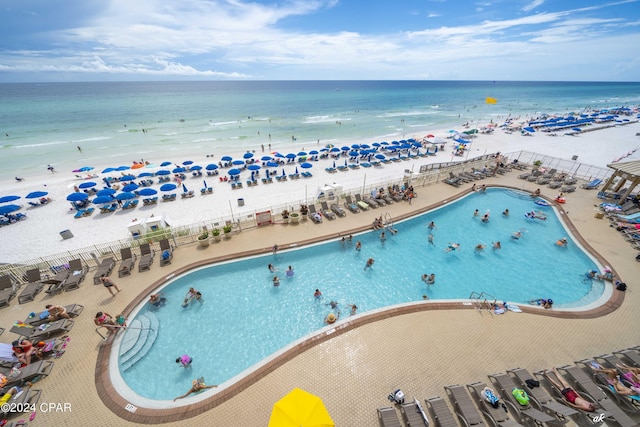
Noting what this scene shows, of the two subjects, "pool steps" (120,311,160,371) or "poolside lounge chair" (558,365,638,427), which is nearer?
"poolside lounge chair" (558,365,638,427)

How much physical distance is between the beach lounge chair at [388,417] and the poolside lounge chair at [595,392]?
6.50 metres

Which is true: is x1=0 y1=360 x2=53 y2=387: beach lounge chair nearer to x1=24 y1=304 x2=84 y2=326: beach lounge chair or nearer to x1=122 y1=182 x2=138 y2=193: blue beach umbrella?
x1=24 y1=304 x2=84 y2=326: beach lounge chair

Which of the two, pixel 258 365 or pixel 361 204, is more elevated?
pixel 361 204

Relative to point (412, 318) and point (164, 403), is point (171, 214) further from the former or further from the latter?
point (412, 318)

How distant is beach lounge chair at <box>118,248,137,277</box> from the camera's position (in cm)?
1346

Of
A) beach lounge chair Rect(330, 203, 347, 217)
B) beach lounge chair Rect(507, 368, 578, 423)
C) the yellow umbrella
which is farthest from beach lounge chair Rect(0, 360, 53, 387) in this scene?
beach lounge chair Rect(507, 368, 578, 423)

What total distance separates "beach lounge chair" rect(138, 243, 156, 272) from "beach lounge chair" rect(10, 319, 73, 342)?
3897mm

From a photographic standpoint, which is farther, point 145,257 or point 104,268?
point 145,257

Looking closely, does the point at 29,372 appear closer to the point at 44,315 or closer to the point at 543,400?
the point at 44,315

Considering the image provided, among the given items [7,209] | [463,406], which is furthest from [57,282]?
[463,406]

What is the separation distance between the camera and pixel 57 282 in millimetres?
12289

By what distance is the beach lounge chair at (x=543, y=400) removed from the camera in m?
7.39

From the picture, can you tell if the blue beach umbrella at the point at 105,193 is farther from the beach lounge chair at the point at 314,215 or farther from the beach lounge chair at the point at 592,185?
the beach lounge chair at the point at 592,185

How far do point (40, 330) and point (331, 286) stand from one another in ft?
41.7
